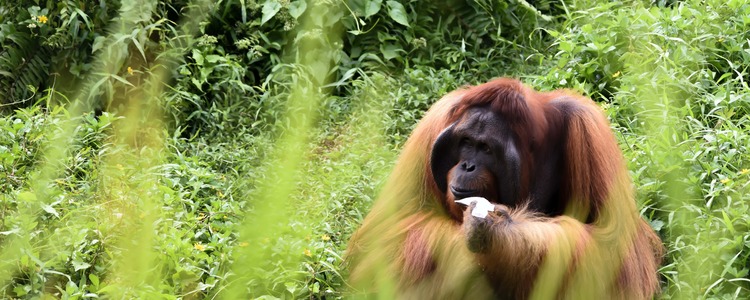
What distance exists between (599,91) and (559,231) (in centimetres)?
177

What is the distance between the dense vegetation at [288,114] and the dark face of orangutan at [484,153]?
0.32 m

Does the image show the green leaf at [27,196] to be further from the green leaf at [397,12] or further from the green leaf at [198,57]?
the green leaf at [397,12]

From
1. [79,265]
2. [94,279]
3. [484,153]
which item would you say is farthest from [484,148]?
[79,265]

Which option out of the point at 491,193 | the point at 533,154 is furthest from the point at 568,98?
the point at 491,193

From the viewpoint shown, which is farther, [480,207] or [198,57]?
[198,57]

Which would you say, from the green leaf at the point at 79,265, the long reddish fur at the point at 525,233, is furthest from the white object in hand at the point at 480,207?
the green leaf at the point at 79,265

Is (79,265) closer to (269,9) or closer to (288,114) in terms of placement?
(288,114)

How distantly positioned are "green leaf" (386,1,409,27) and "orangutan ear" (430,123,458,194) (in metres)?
2.21

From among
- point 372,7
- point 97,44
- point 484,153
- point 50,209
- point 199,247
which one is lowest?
point 199,247

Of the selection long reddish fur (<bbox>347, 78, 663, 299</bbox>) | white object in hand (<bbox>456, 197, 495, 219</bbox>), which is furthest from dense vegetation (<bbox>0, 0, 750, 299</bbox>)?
white object in hand (<bbox>456, 197, 495, 219</bbox>)

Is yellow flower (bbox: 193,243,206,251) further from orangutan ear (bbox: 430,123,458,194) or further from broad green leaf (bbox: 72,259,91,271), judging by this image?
orangutan ear (bbox: 430,123,458,194)

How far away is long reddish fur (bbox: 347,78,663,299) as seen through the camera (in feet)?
9.80

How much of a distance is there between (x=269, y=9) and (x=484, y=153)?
2403 millimetres

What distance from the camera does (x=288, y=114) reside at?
3393 millimetres
